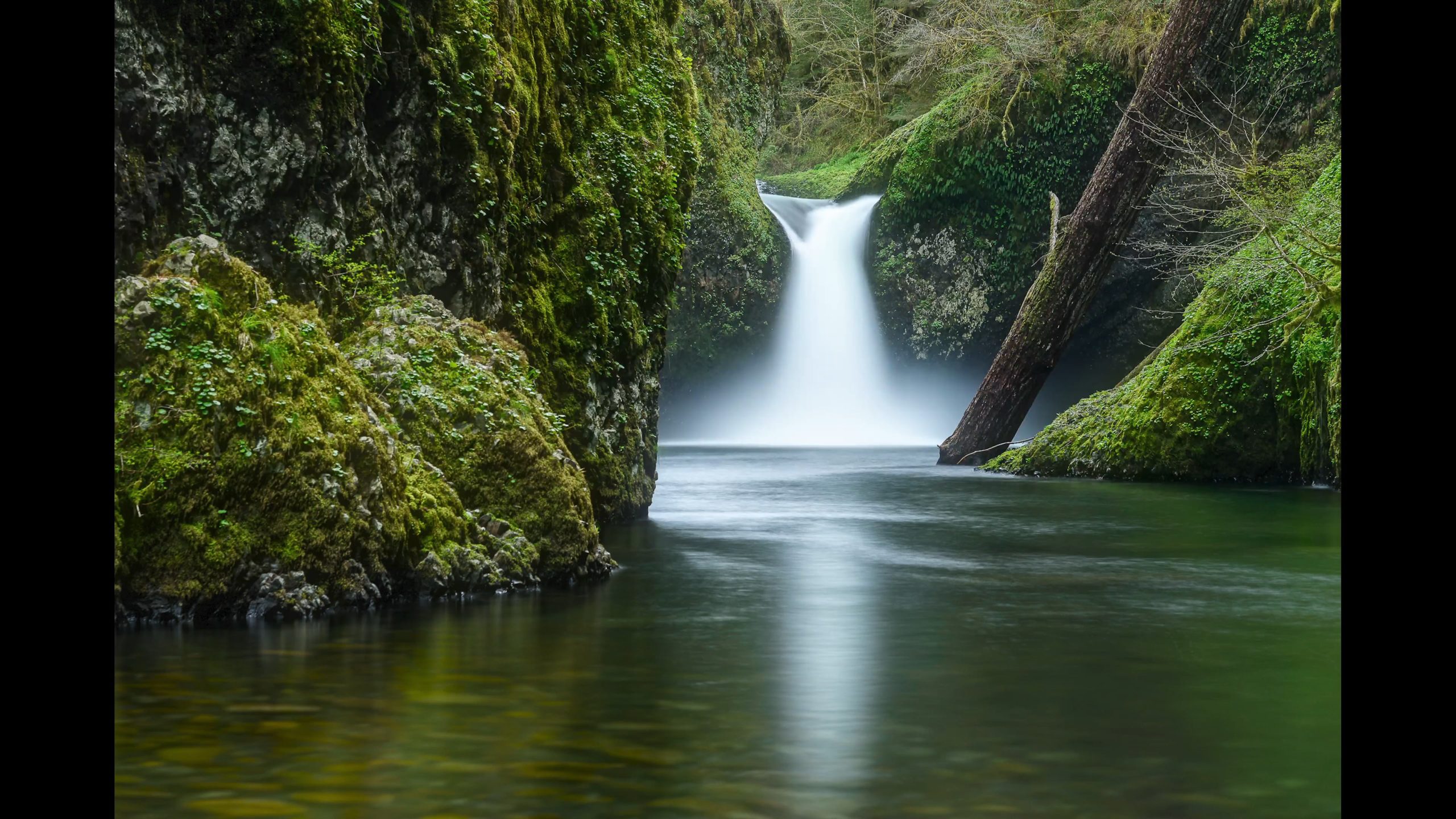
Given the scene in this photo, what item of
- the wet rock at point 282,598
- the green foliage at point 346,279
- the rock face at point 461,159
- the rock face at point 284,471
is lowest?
the wet rock at point 282,598

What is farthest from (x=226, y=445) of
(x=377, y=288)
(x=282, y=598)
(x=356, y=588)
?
(x=377, y=288)

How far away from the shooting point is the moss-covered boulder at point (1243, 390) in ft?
52.3

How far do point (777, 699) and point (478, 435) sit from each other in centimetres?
366

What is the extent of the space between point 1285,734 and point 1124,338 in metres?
24.2

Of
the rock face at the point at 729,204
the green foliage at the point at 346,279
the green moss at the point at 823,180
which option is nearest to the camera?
the green foliage at the point at 346,279

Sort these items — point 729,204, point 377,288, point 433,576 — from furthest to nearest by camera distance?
point 729,204
point 377,288
point 433,576

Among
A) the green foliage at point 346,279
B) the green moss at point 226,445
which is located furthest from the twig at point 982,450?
the green moss at point 226,445

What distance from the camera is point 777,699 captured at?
5.28 metres

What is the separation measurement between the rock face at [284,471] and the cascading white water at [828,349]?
21.5 metres

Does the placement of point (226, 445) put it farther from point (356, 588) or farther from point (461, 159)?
point (461, 159)

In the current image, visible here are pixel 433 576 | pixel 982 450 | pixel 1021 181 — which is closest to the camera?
pixel 433 576

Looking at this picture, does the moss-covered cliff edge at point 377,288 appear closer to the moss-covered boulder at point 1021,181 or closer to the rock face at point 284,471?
the rock face at point 284,471

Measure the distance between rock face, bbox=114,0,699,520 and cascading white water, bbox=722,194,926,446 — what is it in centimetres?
1575

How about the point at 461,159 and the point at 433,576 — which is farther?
the point at 461,159
